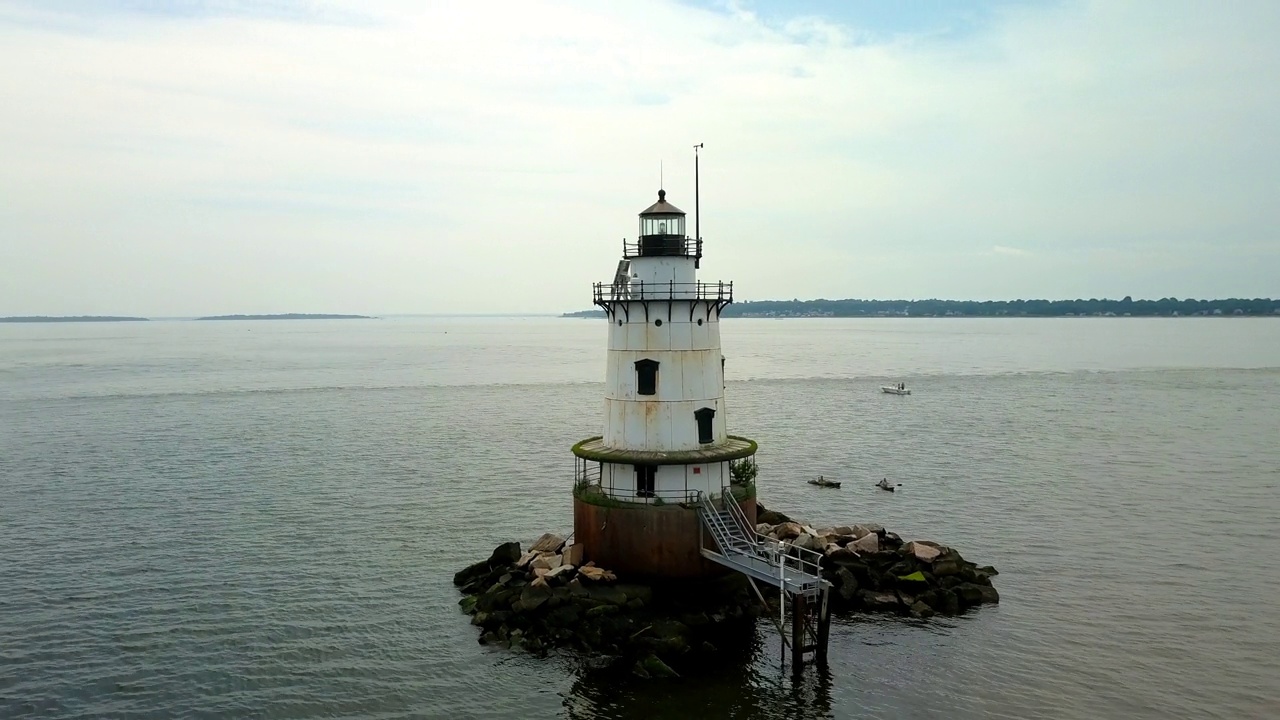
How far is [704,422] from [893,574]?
7.64 m

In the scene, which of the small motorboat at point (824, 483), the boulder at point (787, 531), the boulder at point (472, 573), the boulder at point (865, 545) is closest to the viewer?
the boulder at point (865, 545)

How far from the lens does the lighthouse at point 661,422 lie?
91.1 ft

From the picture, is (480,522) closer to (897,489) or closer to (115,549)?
(115,549)

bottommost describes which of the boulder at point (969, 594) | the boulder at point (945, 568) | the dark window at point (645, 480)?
the boulder at point (969, 594)

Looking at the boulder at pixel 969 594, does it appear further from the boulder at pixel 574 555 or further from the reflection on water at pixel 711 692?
the boulder at pixel 574 555

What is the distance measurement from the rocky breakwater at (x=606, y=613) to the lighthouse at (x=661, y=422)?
833mm

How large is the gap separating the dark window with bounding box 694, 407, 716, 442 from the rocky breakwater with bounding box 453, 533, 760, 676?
418cm

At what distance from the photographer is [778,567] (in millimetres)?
25969

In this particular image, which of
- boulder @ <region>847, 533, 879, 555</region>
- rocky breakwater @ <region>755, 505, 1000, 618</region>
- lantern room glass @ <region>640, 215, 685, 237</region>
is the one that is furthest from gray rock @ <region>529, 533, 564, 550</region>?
lantern room glass @ <region>640, 215, 685, 237</region>

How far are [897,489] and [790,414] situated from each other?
29848mm

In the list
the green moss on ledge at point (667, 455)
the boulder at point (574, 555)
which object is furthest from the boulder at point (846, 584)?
the boulder at point (574, 555)

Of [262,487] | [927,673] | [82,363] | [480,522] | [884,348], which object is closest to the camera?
[927,673]

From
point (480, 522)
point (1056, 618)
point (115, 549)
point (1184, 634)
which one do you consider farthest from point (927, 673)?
point (115, 549)

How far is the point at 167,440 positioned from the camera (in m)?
60.5
